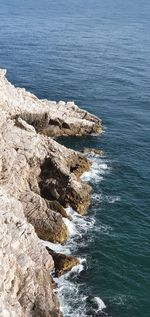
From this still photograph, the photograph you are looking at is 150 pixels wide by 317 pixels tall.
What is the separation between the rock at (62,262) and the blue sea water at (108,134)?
170 centimetres

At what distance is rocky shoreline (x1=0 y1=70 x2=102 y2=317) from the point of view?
50.4 metres

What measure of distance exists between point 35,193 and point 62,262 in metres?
13.0

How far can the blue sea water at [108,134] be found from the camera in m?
59.6

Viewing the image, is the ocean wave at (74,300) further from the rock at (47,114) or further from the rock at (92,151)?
the rock at (47,114)

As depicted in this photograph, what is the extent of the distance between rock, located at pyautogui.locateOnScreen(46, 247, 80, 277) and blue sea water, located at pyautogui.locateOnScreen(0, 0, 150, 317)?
5.57 feet

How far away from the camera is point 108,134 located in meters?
101

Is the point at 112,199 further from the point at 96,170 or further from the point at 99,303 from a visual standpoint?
Answer: the point at 99,303

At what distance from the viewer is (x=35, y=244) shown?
55.7 meters

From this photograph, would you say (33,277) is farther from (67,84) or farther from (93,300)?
(67,84)

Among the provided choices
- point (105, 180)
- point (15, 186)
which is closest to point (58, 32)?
point (105, 180)

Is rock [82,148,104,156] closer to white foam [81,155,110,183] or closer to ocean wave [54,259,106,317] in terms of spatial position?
white foam [81,155,110,183]

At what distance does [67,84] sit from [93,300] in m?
81.3

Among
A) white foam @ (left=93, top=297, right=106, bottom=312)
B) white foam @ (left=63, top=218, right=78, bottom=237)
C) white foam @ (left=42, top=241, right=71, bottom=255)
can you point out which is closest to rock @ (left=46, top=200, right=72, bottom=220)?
white foam @ (left=63, top=218, right=78, bottom=237)

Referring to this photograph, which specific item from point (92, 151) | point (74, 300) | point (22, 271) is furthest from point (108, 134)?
point (22, 271)
